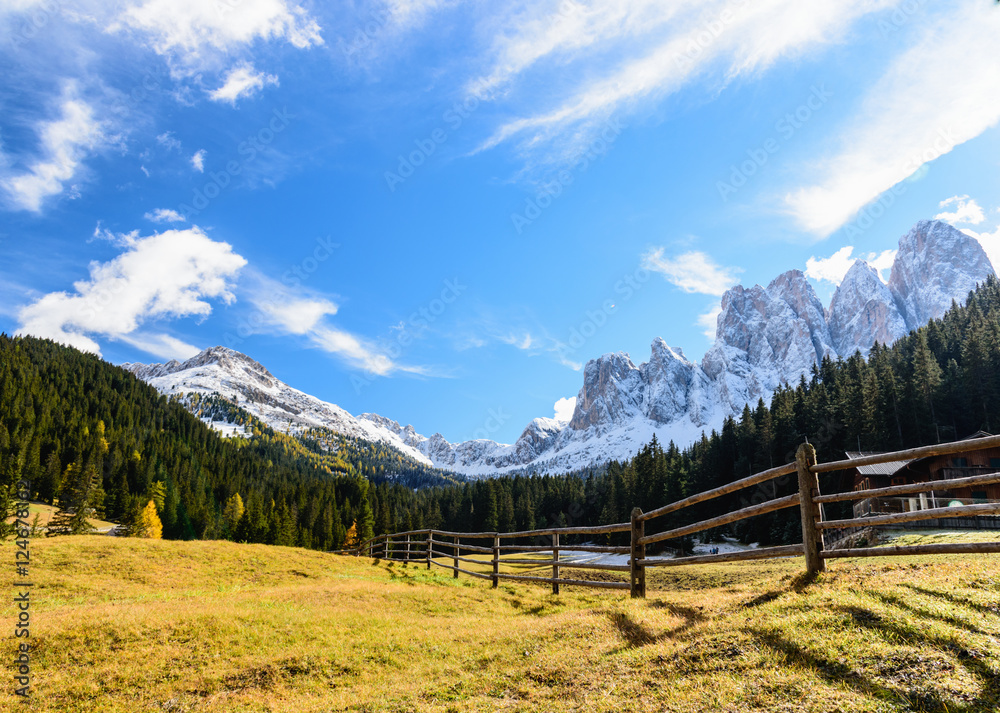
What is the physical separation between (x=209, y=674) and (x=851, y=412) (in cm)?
8076

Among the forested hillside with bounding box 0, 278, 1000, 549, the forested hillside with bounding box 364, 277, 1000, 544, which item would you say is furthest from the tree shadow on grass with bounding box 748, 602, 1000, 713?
the forested hillside with bounding box 0, 278, 1000, 549

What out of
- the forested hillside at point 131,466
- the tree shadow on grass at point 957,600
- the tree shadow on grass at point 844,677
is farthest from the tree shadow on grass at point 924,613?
the forested hillside at point 131,466

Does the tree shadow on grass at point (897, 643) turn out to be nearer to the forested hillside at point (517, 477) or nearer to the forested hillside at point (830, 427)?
the forested hillside at point (830, 427)

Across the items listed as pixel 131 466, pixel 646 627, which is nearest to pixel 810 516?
pixel 646 627

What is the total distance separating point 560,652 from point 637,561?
4.70m

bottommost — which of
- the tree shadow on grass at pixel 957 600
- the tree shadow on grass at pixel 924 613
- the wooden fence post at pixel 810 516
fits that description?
the tree shadow on grass at pixel 924 613

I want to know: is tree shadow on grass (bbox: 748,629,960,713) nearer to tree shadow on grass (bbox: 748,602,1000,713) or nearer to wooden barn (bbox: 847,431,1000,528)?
tree shadow on grass (bbox: 748,602,1000,713)

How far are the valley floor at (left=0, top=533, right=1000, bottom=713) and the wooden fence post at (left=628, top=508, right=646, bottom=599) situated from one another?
4.48 feet

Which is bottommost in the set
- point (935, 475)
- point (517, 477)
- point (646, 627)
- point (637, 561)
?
point (646, 627)

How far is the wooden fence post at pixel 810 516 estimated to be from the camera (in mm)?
8273

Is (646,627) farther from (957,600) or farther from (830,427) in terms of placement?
(830,427)

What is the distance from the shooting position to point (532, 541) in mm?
105938

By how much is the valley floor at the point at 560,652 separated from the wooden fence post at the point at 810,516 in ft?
0.81

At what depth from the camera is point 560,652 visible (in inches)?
313
